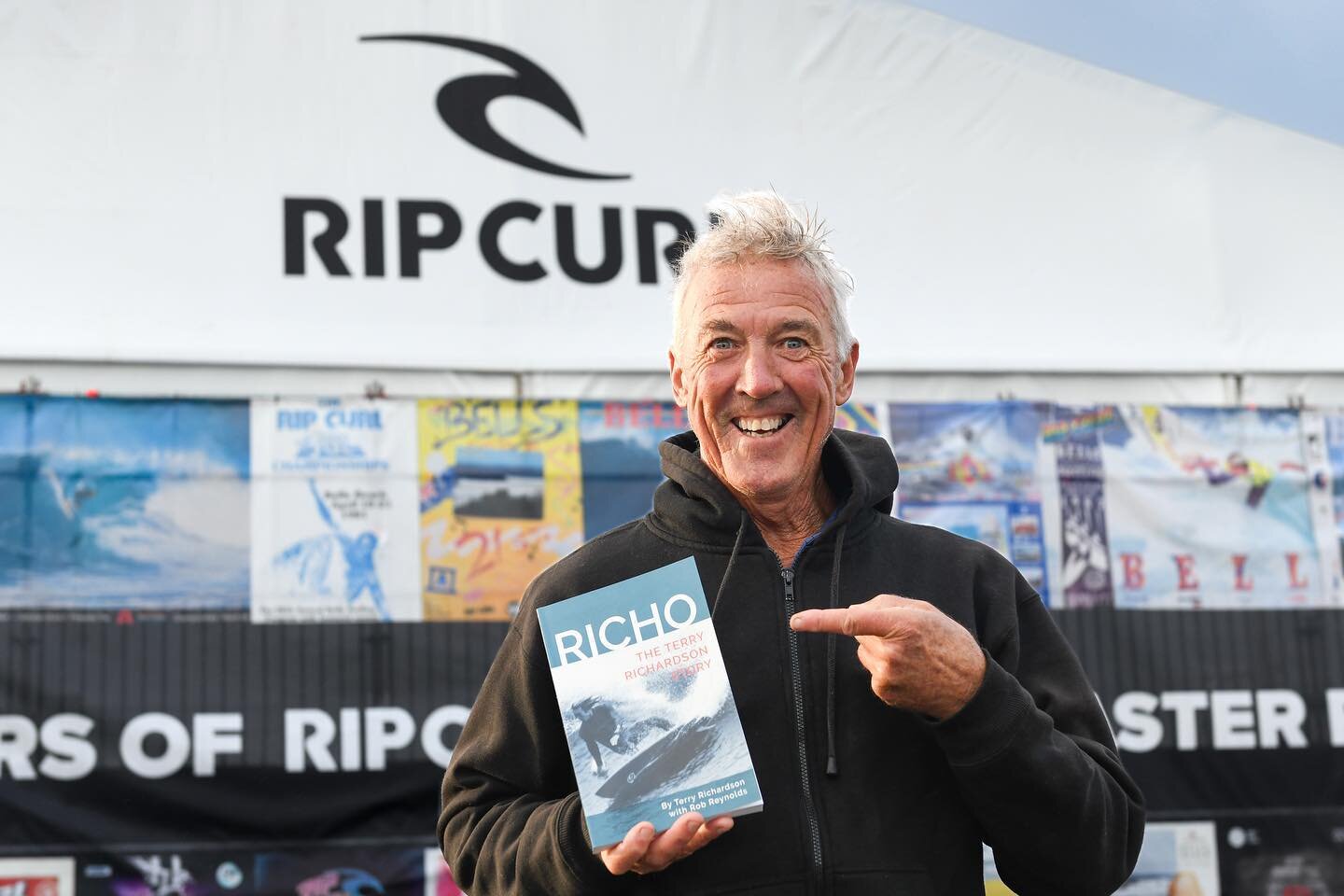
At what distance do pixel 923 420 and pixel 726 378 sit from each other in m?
2.60

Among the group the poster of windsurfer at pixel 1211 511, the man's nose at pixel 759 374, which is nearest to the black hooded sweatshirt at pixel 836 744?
the man's nose at pixel 759 374

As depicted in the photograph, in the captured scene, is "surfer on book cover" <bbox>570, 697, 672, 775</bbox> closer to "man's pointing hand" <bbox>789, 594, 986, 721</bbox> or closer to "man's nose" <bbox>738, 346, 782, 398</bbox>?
"man's pointing hand" <bbox>789, 594, 986, 721</bbox>

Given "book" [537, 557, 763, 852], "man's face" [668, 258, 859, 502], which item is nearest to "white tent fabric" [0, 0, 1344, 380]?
"man's face" [668, 258, 859, 502]

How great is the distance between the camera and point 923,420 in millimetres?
4043

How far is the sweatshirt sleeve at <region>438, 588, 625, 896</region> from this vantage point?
1417mm

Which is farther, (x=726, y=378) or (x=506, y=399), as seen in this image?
(x=506, y=399)

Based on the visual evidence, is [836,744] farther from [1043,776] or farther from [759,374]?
[759,374]

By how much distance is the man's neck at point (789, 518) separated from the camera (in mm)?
1592

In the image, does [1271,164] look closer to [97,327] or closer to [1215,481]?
[1215,481]

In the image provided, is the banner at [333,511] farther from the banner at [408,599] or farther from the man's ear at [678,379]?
the man's ear at [678,379]

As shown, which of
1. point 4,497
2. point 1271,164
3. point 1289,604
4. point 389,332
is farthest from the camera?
point 1271,164

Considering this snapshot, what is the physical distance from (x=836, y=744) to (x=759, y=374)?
40cm

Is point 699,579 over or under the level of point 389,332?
under

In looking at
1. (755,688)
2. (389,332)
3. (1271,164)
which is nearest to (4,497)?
(389,332)
